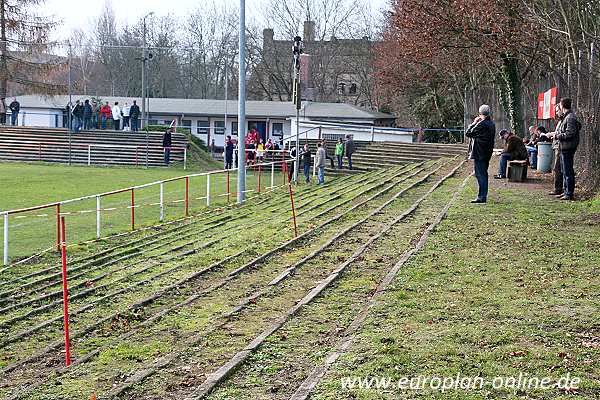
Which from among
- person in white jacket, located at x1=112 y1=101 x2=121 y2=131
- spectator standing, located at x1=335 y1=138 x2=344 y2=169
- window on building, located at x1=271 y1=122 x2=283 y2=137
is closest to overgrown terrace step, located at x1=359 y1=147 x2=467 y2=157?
spectator standing, located at x1=335 y1=138 x2=344 y2=169

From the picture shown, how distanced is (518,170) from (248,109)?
52.5 m

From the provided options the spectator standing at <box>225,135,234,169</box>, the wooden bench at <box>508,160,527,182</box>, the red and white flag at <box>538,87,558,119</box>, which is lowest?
the spectator standing at <box>225,135,234,169</box>

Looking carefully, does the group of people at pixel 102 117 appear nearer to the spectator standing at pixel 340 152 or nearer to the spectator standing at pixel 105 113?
the spectator standing at pixel 105 113

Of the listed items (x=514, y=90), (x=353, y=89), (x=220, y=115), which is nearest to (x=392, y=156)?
(x=514, y=90)

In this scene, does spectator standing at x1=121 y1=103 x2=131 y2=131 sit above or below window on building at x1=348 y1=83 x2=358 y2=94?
below

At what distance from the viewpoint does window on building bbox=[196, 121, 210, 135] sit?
76375 millimetres

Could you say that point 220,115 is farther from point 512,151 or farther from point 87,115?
point 512,151

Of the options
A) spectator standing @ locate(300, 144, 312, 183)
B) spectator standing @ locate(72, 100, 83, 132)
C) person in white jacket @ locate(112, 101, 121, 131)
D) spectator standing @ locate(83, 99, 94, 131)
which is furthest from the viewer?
person in white jacket @ locate(112, 101, 121, 131)

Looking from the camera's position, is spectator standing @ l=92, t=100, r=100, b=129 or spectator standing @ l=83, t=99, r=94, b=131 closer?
spectator standing @ l=83, t=99, r=94, b=131

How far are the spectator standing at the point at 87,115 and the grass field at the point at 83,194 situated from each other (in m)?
7.98

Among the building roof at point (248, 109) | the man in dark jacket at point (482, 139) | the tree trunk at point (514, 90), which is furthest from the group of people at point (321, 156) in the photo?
the building roof at point (248, 109)

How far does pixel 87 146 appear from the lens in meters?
57.2

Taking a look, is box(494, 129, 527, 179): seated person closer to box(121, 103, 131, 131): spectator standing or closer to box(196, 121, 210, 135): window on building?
box(121, 103, 131, 131): spectator standing

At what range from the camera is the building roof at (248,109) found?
72.8m
